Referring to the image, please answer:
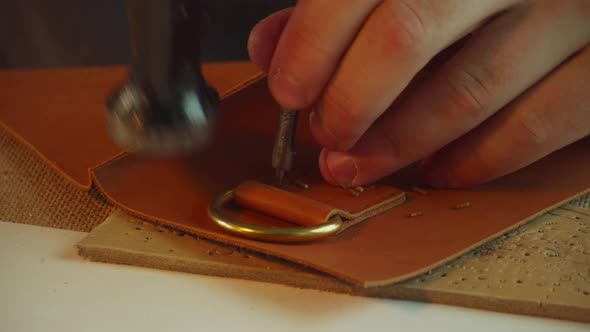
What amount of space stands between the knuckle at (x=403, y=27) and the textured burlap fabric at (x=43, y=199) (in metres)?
0.28

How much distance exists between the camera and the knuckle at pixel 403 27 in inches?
25.6

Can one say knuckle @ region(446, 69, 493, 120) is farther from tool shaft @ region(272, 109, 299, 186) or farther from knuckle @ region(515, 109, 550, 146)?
tool shaft @ region(272, 109, 299, 186)

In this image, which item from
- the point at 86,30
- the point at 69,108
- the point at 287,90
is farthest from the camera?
the point at 86,30

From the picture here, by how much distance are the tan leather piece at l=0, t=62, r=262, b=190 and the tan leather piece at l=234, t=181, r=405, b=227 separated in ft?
0.70

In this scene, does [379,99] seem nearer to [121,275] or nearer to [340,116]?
[340,116]

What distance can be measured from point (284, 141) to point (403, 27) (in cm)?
A: 19

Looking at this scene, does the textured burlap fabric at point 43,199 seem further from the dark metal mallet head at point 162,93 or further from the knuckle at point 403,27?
the knuckle at point 403,27

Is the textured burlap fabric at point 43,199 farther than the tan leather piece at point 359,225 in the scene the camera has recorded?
Yes

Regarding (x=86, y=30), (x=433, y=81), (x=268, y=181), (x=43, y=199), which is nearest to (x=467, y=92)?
(x=433, y=81)

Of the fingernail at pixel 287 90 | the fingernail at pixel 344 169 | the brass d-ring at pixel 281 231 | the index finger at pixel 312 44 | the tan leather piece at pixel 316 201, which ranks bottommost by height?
the brass d-ring at pixel 281 231

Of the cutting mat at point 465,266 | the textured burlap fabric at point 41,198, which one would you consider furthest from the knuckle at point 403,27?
the textured burlap fabric at point 41,198

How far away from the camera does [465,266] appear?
2.04ft

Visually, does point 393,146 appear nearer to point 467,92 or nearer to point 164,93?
point 467,92

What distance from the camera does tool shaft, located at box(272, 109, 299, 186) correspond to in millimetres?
751
